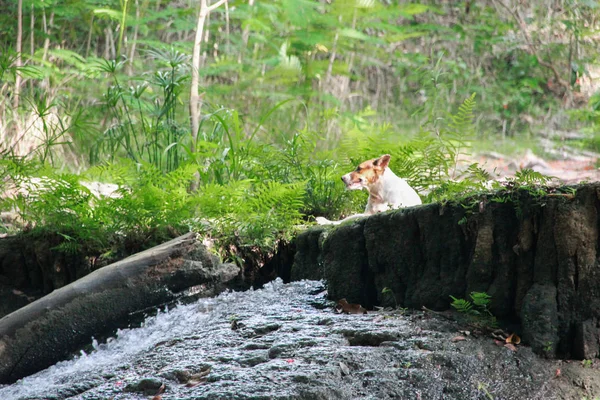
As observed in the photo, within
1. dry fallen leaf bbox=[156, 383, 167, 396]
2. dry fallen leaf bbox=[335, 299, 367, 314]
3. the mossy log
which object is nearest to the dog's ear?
the mossy log

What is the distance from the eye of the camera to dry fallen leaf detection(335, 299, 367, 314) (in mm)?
3594

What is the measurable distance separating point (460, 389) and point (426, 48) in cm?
1357

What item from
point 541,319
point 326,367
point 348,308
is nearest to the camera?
point 326,367

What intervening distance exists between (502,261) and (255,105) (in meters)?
8.65

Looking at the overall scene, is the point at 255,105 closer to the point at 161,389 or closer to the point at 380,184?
the point at 380,184

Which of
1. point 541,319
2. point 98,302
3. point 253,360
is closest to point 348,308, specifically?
point 253,360

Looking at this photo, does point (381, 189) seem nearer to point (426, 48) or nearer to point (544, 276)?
point (544, 276)

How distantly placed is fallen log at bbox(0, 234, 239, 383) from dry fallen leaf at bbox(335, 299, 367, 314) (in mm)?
1086

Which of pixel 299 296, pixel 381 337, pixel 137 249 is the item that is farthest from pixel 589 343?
pixel 137 249

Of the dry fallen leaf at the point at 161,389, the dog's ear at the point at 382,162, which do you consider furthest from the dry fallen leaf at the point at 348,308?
the dog's ear at the point at 382,162

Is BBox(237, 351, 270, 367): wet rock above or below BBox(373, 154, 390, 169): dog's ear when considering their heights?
below

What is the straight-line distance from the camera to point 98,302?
4.08m

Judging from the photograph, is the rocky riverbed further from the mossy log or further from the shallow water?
the mossy log

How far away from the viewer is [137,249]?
496cm
